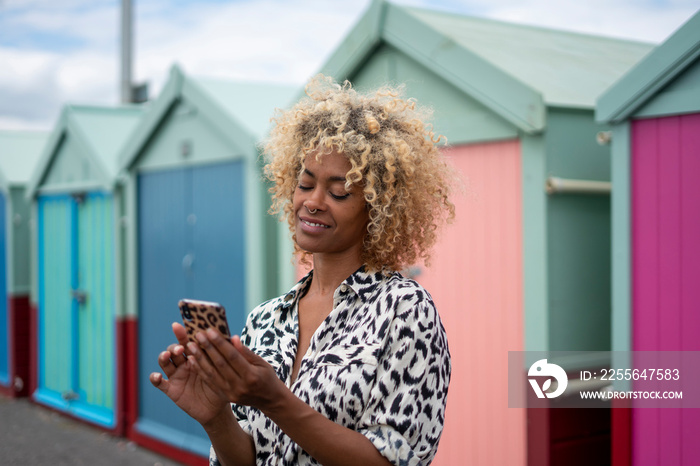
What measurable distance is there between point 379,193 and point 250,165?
3598 millimetres

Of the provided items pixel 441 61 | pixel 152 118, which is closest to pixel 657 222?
pixel 441 61

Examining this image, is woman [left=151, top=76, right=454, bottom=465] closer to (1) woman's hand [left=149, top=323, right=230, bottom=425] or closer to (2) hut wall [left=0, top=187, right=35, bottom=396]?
(1) woman's hand [left=149, top=323, right=230, bottom=425]

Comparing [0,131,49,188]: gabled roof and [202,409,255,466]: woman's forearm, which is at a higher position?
Answer: [0,131,49,188]: gabled roof

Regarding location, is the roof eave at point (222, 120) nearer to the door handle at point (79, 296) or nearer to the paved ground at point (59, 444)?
the door handle at point (79, 296)

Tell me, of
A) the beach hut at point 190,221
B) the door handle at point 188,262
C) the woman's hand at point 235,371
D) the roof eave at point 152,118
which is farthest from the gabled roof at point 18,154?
the woman's hand at point 235,371

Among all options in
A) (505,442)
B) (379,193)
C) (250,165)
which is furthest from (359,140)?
(250,165)

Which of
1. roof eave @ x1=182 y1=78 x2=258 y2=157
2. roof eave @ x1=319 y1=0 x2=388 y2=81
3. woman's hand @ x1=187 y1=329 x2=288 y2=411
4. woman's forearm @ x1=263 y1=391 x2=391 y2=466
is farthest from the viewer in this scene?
roof eave @ x1=182 y1=78 x2=258 y2=157

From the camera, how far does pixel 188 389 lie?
1741 mm

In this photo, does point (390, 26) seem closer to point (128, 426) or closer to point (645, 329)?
point (645, 329)

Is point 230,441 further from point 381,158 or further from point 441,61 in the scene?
point 441,61

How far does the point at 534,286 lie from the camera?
3.79 m

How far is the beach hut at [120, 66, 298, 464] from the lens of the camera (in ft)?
18.0

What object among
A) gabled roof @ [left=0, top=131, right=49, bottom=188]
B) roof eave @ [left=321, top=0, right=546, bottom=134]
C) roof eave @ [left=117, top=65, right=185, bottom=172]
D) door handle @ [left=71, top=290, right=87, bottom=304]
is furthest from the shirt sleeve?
gabled roof @ [left=0, top=131, right=49, bottom=188]

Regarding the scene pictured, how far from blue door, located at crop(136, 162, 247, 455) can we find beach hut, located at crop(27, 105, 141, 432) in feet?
1.48
